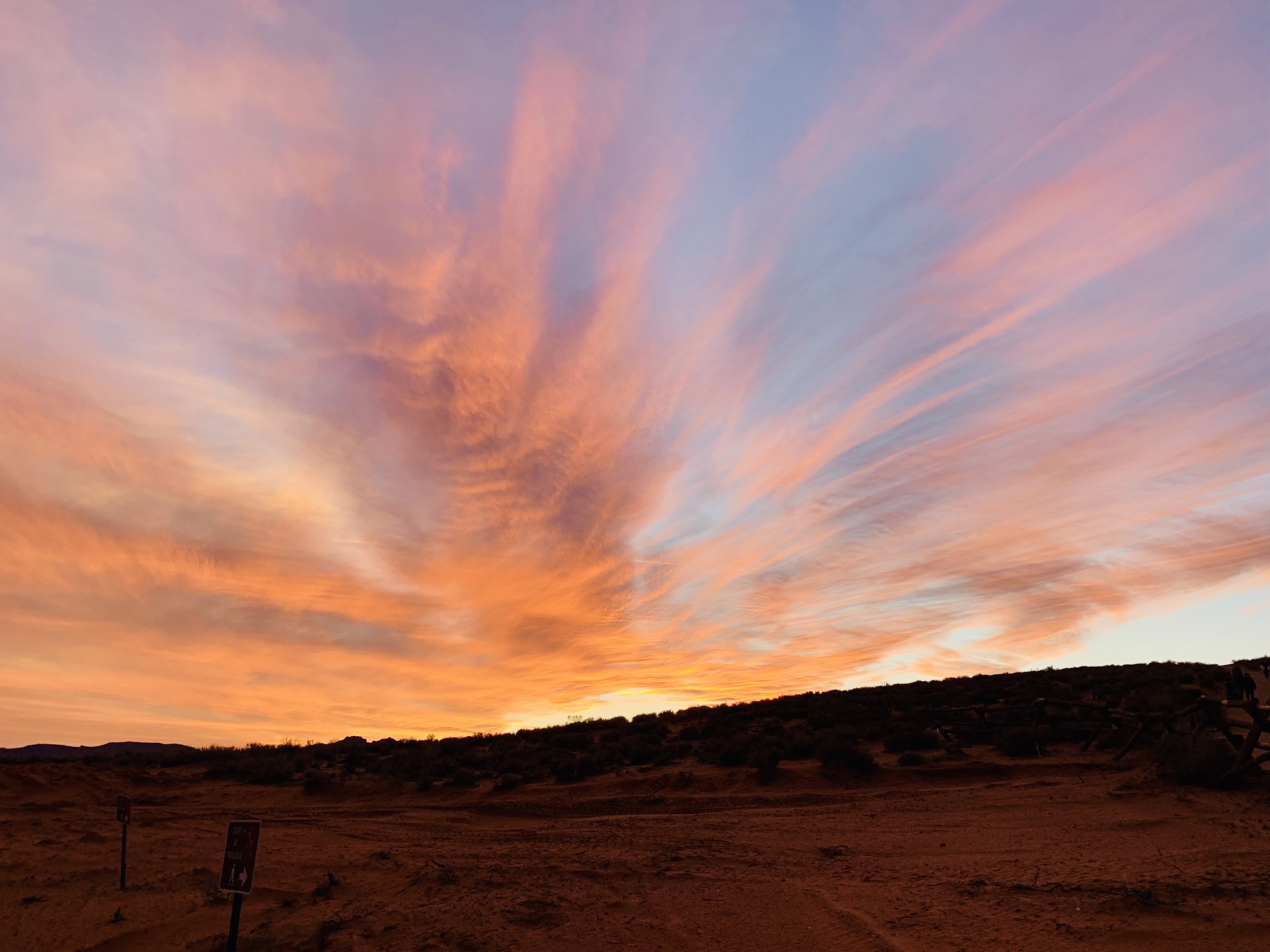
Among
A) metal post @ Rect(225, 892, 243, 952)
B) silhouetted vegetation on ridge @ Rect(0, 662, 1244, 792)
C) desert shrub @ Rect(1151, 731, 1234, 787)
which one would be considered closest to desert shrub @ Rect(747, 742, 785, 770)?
silhouetted vegetation on ridge @ Rect(0, 662, 1244, 792)

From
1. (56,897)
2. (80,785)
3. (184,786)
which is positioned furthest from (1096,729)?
(80,785)

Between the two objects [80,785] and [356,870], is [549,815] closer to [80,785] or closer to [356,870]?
[356,870]

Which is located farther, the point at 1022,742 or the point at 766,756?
the point at 766,756

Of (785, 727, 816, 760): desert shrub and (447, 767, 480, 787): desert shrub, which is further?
(447, 767, 480, 787): desert shrub

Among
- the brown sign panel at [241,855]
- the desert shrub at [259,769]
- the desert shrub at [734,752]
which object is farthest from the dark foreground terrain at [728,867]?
the desert shrub at [259,769]

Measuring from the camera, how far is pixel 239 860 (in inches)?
278

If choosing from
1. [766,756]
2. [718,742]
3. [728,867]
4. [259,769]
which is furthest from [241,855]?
[259,769]

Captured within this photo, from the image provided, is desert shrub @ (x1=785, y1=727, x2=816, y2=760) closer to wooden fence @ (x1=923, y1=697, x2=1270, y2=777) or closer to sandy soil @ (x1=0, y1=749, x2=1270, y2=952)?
sandy soil @ (x1=0, y1=749, x2=1270, y2=952)

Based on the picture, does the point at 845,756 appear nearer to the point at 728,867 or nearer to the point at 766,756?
the point at 766,756

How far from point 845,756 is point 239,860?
15870 millimetres

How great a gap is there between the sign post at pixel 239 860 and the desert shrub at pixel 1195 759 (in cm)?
1620

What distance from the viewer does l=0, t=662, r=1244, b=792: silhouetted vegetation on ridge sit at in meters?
21.6

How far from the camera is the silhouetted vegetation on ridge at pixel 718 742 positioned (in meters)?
21.6

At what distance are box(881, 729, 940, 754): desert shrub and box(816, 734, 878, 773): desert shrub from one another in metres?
1.52
